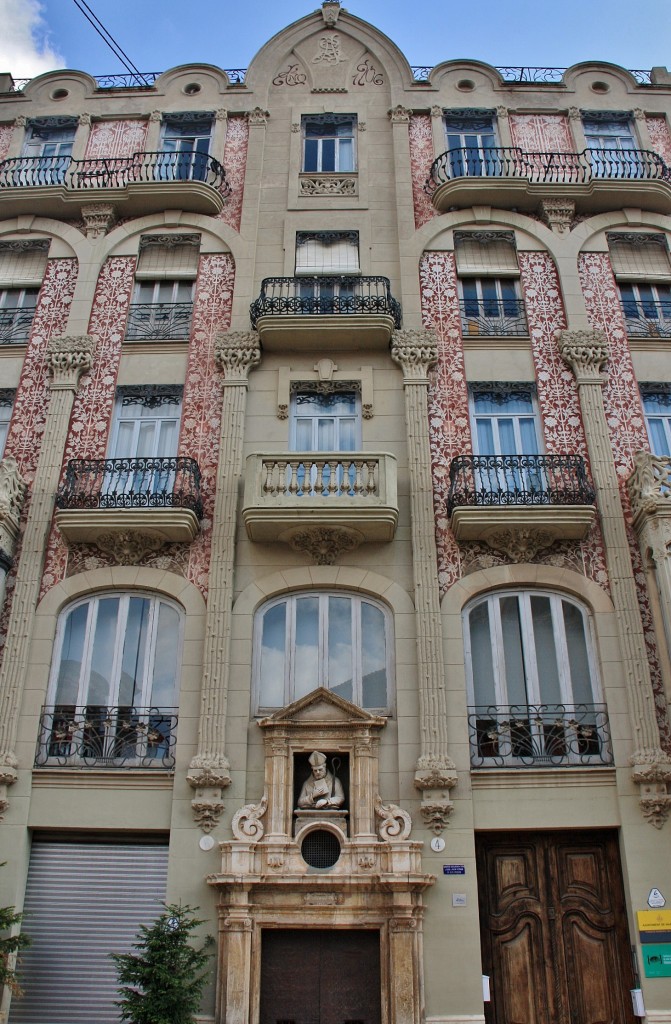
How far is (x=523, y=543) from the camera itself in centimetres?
1434

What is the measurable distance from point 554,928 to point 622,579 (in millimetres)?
5597

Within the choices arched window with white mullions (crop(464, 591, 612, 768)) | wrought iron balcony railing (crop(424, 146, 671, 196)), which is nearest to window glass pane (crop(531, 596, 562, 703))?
arched window with white mullions (crop(464, 591, 612, 768))

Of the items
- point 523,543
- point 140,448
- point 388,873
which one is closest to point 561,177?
point 523,543

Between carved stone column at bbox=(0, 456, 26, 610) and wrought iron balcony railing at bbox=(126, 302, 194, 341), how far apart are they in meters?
3.88

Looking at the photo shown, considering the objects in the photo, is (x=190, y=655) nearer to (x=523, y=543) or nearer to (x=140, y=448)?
(x=140, y=448)

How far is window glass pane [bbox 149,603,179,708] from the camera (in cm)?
1349

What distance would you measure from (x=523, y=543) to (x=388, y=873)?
5.89 meters

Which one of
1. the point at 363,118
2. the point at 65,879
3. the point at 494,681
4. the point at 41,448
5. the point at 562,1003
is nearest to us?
Answer: the point at 562,1003

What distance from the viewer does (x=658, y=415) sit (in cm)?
1609

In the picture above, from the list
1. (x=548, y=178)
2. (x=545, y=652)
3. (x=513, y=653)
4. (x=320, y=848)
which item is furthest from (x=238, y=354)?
(x=320, y=848)

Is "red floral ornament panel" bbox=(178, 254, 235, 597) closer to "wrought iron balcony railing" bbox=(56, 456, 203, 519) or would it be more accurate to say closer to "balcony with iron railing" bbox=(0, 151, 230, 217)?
"wrought iron balcony railing" bbox=(56, 456, 203, 519)

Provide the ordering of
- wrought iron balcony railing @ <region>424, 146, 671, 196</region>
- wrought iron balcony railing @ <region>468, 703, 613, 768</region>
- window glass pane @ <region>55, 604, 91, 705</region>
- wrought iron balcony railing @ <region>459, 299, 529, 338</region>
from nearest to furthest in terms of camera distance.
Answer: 1. wrought iron balcony railing @ <region>468, 703, 613, 768</region>
2. window glass pane @ <region>55, 604, 91, 705</region>
3. wrought iron balcony railing @ <region>459, 299, 529, 338</region>
4. wrought iron balcony railing @ <region>424, 146, 671, 196</region>

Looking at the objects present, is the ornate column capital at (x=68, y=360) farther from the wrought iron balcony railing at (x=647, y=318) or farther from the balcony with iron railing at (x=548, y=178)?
the wrought iron balcony railing at (x=647, y=318)

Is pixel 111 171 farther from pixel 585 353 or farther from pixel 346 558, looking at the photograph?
pixel 585 353
